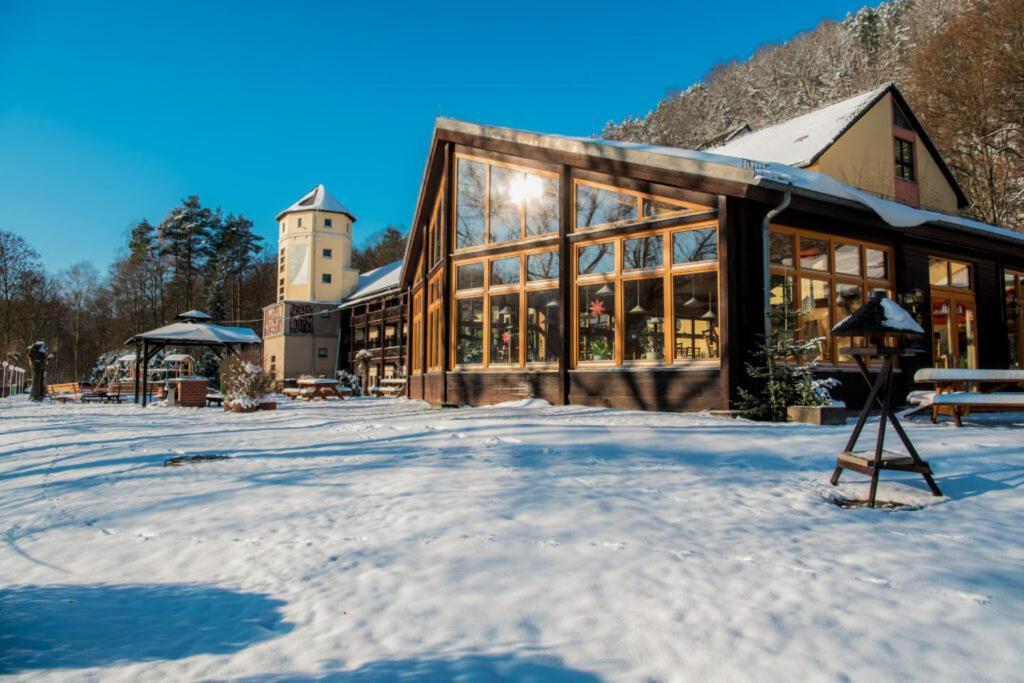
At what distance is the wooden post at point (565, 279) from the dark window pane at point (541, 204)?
241mm

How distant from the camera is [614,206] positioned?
9.93 meters

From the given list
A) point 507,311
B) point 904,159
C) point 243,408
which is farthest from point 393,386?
point 904,159

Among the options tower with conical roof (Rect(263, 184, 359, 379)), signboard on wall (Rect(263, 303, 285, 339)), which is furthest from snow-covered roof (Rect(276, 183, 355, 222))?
signboard on wall (Rect(263, 303, 285, 339))

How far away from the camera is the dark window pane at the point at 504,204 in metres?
11.5

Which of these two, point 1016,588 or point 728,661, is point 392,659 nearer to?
point 728,661

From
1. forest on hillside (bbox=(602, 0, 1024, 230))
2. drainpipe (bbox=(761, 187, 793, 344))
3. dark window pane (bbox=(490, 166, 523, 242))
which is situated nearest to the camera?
drainpipe (bbox=(761, 187, 793, 344))

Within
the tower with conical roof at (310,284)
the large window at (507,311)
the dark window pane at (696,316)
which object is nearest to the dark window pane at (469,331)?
the large window at (507,311)

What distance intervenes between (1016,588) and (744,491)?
1681 millimetres

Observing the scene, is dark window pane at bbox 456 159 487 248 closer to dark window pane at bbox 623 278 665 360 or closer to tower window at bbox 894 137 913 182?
dark window pane at bbox 623 278 665 360

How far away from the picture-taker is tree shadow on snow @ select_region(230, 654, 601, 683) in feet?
7.28

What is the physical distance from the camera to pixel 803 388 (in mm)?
8055

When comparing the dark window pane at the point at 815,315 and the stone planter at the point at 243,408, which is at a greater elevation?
the dark window pane at the point at 815,315

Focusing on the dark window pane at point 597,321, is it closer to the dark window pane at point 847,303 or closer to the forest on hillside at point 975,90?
the dark window pane at point 847,303

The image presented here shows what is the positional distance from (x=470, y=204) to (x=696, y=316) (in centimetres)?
546
